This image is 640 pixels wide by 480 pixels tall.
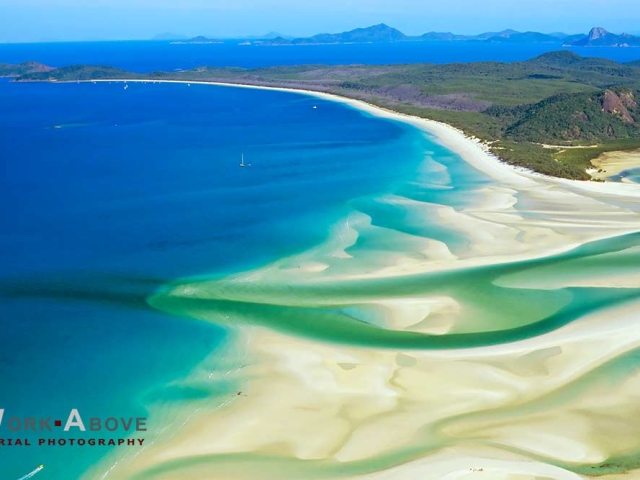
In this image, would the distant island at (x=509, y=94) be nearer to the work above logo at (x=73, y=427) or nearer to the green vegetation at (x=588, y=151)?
the green vegetation at (x=588, y=151)

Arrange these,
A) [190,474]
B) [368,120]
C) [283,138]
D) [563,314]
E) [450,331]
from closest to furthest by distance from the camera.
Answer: [190,474], [450,331], [563,314], [283,138], [368,120]

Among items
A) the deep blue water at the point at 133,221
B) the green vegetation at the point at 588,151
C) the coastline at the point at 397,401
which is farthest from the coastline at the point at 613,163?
the coastline at the point at 397,401

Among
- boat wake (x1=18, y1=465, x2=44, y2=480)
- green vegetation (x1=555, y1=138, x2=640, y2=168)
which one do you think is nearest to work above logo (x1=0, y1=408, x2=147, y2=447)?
boat wake (x1=18, y1=465, x2=44, y2=480)

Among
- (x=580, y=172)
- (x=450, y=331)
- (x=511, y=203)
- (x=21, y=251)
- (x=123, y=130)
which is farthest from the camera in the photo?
(x=123, y=130)

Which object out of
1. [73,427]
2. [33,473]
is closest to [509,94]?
[73,427]

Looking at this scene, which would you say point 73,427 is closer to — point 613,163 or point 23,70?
point 613,163

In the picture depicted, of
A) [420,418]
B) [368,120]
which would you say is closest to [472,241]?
[420,418]

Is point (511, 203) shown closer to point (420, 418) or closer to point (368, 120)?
point (420, 418)
